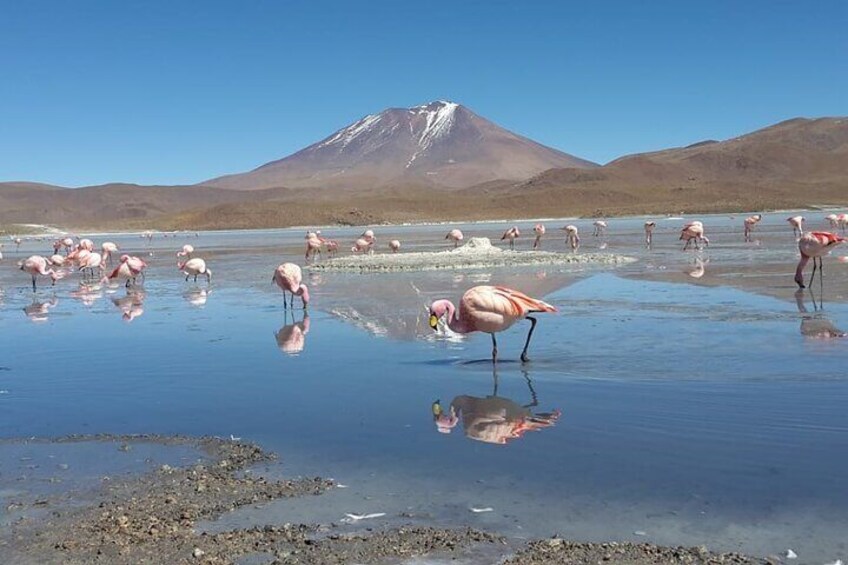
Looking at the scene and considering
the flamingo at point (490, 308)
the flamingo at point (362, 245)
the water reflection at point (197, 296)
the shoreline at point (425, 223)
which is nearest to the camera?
the flamingo at point (490, 308)

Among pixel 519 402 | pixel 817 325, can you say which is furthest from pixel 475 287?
pixel 817 325

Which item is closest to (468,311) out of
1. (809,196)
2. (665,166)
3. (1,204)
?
(809,196)

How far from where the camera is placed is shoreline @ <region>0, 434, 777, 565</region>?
392cm

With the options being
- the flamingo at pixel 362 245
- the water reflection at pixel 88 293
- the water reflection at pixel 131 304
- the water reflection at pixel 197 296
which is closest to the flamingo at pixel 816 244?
the water reflection at pixel 197 296

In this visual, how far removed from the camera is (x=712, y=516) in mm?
4277

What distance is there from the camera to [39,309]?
15.0 m

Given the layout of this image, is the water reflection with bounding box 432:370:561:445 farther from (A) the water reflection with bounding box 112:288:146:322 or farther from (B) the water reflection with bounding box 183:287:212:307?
(B) the water reflection with bounding box 183:287:212:307

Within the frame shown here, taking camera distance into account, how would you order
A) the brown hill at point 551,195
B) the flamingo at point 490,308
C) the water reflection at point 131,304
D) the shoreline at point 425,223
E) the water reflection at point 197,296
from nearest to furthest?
the flamingo at point 490,308 → the water reflection at point 131,304 → the water reflection at point 197,296 → the shoreline at point 425,223 → the brown hill at point 551,195

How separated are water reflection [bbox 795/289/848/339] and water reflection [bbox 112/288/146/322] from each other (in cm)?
914

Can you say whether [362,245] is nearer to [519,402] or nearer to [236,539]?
[519,402]

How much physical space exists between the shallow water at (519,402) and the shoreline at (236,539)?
0.54 feet

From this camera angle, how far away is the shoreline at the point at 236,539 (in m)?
3.92

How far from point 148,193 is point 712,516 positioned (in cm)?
16516

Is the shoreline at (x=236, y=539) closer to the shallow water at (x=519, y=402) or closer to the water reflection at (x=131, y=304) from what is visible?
the shallow water at (x=519, y=402)
